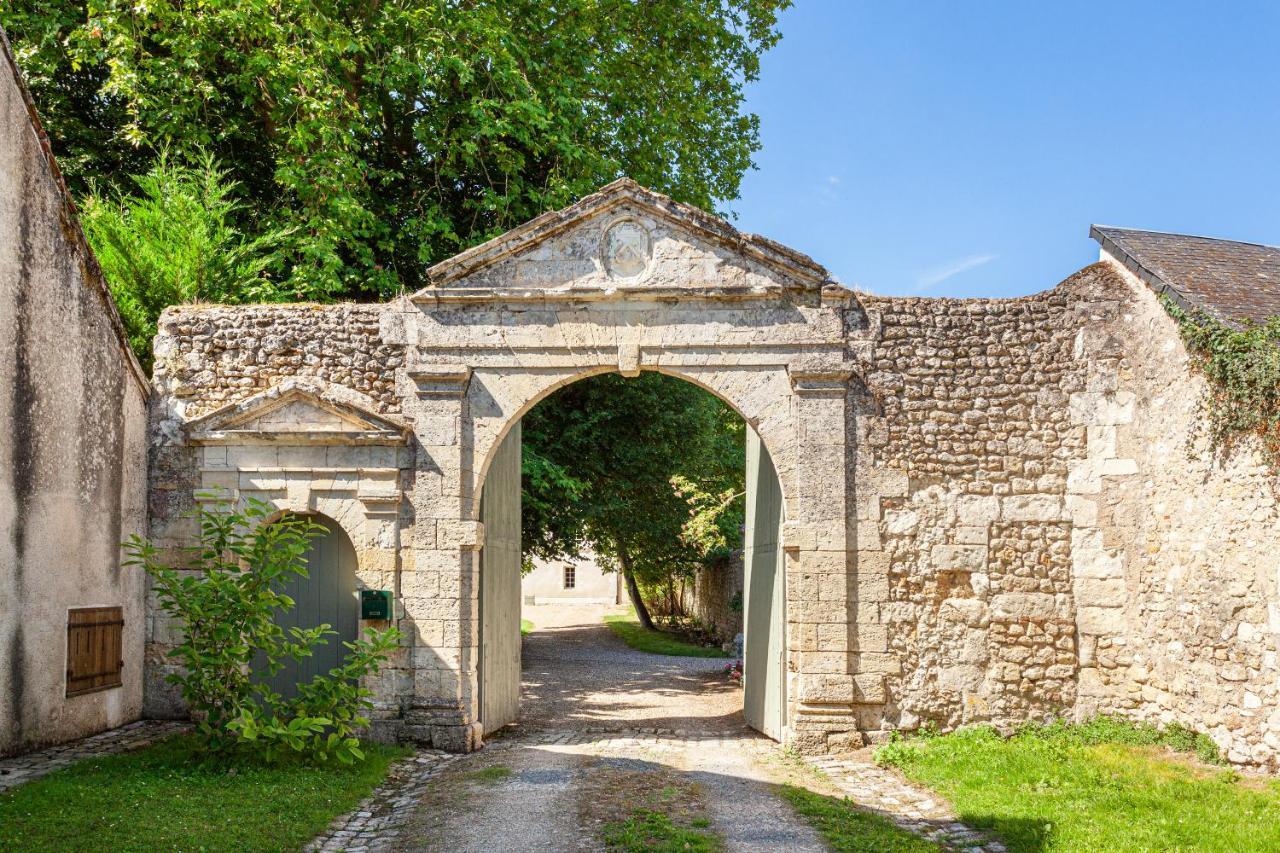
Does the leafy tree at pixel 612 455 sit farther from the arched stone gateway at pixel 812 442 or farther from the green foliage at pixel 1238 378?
the green foliage at pixel 1238 378

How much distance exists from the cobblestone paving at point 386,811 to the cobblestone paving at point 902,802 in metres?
2.63

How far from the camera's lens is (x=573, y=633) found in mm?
22031

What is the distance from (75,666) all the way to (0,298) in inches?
99.9

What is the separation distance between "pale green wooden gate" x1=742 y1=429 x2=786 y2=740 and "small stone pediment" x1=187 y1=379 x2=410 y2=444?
3013mm

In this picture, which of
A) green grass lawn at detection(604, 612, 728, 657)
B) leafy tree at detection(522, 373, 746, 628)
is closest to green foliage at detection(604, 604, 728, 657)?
green grass lawn at detection(604, 612, 728, 657)

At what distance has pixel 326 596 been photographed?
7988 millimetres

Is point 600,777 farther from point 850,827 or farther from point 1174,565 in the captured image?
point 1174,565

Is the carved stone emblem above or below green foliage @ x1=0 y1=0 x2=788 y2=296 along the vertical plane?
below

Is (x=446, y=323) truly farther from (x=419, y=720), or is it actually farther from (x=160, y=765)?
(x=160, y=765)

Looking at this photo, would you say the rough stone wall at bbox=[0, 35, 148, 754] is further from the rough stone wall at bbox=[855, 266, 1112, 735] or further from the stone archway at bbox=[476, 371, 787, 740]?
the rough stone wall at bbox=[855, 266, 1112, 735]

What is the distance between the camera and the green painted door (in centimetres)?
796

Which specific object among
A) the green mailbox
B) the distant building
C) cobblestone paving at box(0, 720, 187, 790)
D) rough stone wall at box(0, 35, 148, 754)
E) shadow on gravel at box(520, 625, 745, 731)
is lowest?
the distant building

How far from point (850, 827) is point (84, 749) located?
504 cm

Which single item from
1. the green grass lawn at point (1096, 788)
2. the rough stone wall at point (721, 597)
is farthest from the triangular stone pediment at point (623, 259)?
the rough stone wall at point (721, 597)
